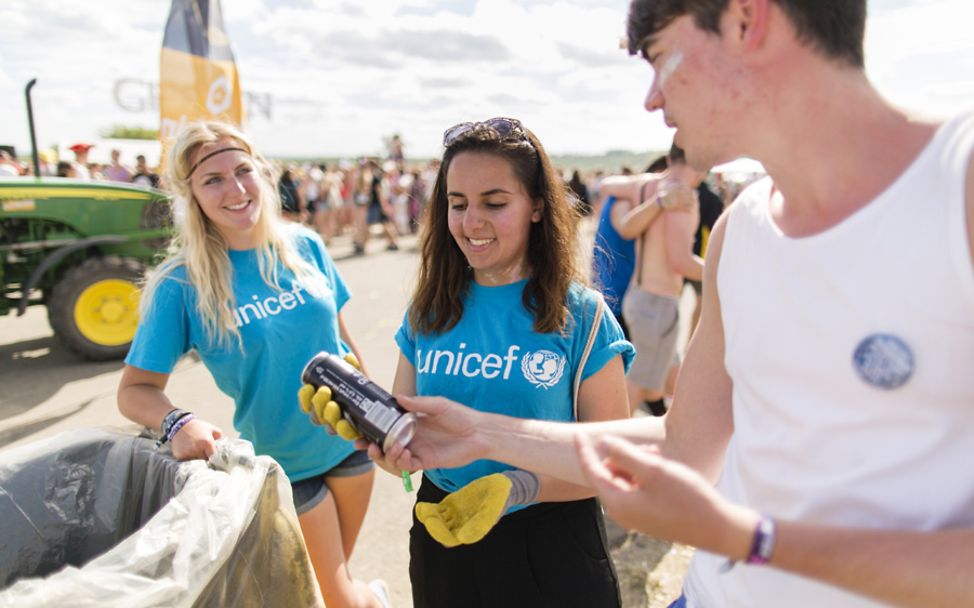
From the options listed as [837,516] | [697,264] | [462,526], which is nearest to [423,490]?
[462,526]

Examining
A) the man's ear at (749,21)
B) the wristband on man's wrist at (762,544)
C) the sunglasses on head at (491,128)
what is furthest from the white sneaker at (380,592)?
the man's ear at (749,21)

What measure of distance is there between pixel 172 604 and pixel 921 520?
1.27m

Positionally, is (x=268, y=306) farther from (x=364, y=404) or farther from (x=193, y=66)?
(x=193, y=66)

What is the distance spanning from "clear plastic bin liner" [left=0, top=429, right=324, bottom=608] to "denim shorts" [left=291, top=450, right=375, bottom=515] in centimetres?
54

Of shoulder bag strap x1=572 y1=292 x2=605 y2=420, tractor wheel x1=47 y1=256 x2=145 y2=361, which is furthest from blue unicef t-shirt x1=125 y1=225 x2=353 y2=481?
tractor wheel x1=47 y1=256 x2=145 y2=361

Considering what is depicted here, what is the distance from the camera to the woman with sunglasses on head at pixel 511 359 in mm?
1646

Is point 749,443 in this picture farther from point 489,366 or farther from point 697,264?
point 697,264

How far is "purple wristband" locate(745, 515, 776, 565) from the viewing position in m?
0.78

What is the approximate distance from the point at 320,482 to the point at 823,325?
182 cm

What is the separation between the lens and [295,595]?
1495 mm

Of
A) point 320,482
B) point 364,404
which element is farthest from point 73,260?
point 364,404

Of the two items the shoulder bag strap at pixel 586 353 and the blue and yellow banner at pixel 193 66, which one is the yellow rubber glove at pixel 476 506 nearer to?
the shoulder bag strap at pixel 586 353

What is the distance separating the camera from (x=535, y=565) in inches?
64.9

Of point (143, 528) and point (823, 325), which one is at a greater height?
point (823, 325)
